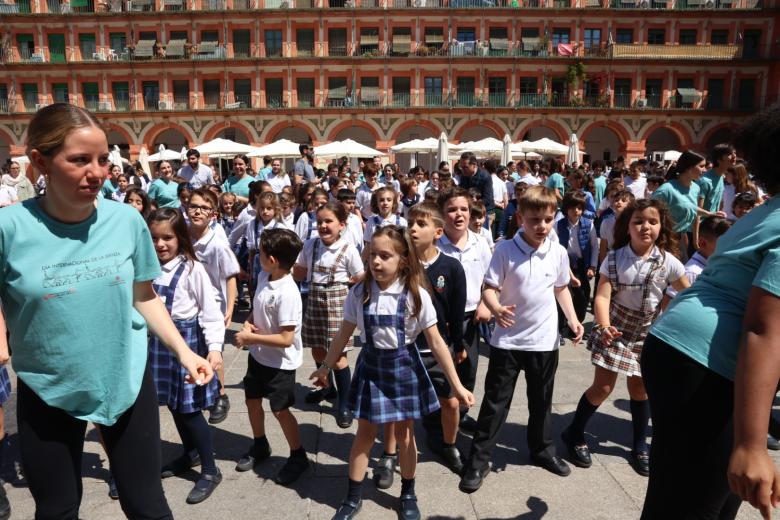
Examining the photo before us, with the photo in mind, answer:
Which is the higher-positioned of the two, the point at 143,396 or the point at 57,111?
the point at 57,111

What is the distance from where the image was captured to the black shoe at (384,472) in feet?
10.8

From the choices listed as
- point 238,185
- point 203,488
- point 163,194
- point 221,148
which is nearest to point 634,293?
point 203,488

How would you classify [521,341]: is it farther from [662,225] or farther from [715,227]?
[715,227]

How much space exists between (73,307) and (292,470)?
193cm

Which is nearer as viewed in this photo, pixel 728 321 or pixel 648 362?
pixel 728 321

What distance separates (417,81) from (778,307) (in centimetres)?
3329

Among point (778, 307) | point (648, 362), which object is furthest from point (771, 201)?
point (648, 362)

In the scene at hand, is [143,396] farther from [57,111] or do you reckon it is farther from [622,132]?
[622,132]

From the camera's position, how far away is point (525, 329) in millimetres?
3338

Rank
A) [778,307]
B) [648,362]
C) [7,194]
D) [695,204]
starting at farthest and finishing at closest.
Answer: [7,194]
[695,204]
[648,362]
[778,307]

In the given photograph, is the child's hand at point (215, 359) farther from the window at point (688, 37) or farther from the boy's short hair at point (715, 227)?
the window at point (688, 37)

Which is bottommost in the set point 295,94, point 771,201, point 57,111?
point 771,201

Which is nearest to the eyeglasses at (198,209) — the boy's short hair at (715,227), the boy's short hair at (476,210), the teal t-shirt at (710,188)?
the boy's short hair at (476,210)

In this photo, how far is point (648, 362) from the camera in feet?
6.08
